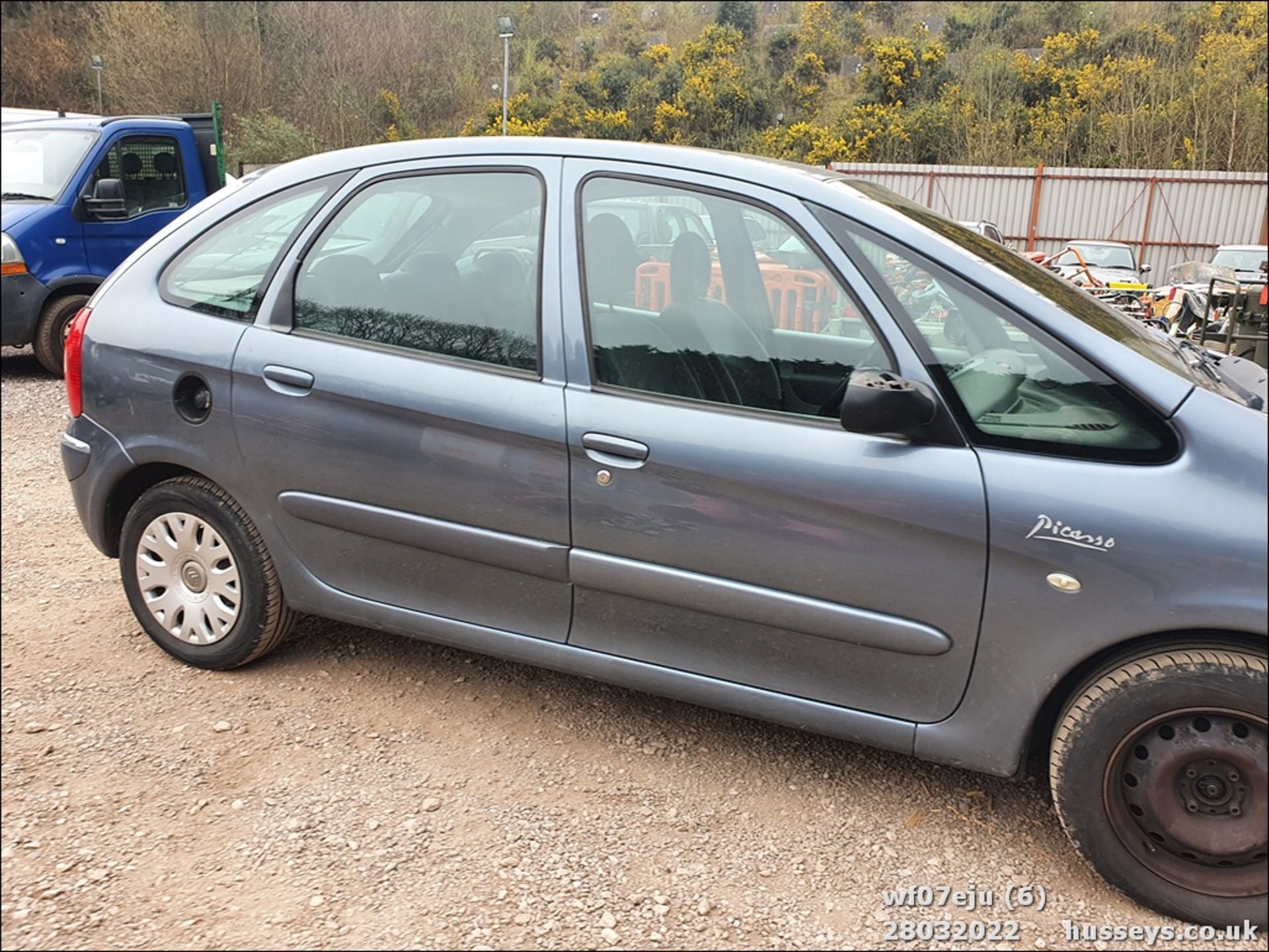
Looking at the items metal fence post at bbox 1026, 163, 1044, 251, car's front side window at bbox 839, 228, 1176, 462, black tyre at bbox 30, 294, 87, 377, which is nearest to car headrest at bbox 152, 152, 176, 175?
black tyre at bbox 30, 294, 87, 377

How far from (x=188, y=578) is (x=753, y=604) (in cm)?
188

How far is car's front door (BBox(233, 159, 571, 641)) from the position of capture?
2742 mm

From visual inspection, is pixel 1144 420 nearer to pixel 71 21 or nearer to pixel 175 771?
pixel 175 771

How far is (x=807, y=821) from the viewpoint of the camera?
2.67 metres

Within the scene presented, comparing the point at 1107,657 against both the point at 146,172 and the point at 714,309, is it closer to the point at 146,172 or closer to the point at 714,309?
the point at 714,309

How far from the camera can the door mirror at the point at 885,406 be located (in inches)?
90.0

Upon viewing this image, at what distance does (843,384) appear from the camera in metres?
2.49

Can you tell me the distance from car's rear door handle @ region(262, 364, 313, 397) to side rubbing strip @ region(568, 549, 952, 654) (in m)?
0.95

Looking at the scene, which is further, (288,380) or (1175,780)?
(288,380)

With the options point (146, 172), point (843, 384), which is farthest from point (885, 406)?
point (146, 172)

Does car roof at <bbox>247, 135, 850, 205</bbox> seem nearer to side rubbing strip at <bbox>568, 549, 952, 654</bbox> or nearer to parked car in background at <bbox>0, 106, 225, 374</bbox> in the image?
side rubbing strip at <bbox>568, 549, 952, 654</bbox>

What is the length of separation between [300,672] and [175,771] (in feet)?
2.03

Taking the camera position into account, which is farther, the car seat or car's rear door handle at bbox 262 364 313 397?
car's rear door handle at bbox 262 364 313 397

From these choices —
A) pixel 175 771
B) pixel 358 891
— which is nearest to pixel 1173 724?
pixel 358 891
